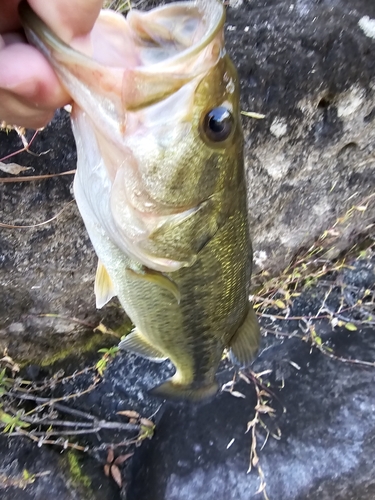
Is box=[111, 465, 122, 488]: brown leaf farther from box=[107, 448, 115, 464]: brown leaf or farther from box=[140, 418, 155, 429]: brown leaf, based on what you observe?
box=[140, 418, 155, 429]: brown leaf

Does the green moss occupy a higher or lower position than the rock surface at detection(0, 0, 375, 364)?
lower

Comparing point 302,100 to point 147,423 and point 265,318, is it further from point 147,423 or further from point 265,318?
point 147,423

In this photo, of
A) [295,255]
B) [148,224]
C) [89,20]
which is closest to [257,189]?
[295,255]

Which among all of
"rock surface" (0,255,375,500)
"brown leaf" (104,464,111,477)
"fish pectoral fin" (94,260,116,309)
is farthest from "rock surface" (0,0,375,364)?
"brown leaf" (104,464,111,477)

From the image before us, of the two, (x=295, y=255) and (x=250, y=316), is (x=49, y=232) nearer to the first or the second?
(x=250, y=316)

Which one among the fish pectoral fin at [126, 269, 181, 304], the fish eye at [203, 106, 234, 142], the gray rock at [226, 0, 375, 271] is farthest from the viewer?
the gray rock at [226, 0, 375, 271]

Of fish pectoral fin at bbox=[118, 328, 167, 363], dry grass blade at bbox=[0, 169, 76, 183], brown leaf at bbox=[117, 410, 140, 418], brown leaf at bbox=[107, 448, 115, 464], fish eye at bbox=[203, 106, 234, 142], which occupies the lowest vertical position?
brown leaf at bbox=[107, 448, 115, 464]

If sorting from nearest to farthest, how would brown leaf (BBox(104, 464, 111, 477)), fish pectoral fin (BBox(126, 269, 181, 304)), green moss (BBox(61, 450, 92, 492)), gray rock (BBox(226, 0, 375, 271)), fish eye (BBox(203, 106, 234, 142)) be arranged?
fish eye (BBox(203, 106, 234, 142))
fish pectoral fin (BBox(126, 269, 181, 304))
gray rock (BBox(226, 0, 375, 271))
green moss (BBox(61, 450, 92, 492))
brown leaf (BBox(104, 464, 111, 477))
